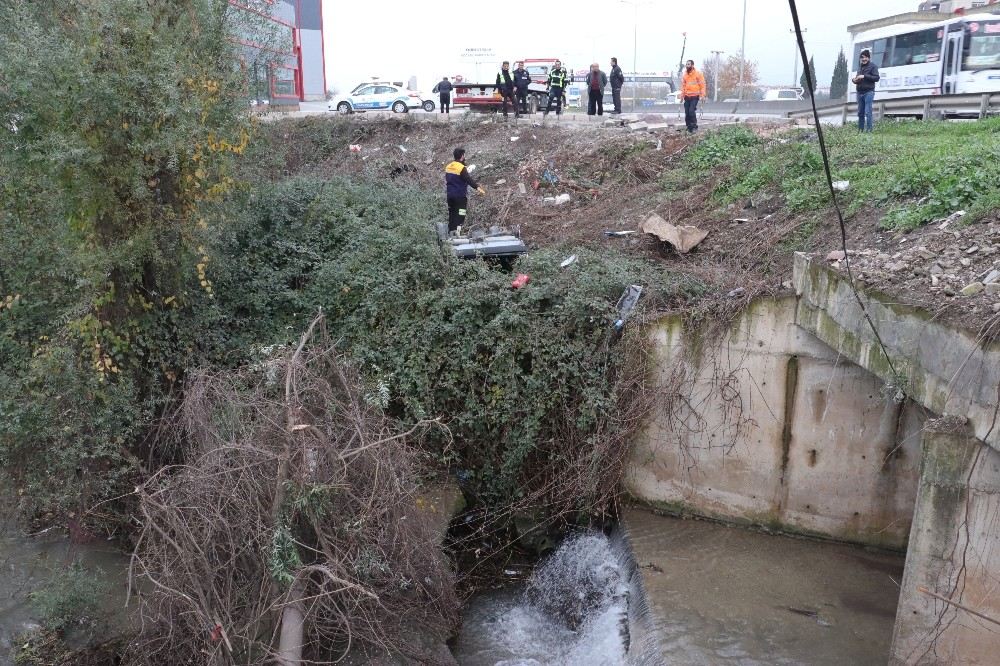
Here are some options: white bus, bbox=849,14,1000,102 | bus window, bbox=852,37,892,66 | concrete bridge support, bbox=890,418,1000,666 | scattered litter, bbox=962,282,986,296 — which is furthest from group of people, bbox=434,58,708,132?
concrete bridge support, bbox=890,418,1000,666

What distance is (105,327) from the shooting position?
8367mm

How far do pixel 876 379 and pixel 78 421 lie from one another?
8.29 meters

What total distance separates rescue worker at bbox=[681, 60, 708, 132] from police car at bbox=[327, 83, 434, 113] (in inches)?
546

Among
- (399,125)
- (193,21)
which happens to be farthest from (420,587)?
(399,125)

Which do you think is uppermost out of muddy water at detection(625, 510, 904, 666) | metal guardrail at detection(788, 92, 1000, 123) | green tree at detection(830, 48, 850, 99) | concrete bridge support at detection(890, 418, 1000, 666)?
green tree at detection(830, 48, 850, 99)

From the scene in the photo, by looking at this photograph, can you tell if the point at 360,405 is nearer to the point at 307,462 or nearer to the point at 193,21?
the point at 307,462

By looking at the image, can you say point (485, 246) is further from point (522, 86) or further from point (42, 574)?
point (522, 86)

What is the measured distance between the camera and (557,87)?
2161cm

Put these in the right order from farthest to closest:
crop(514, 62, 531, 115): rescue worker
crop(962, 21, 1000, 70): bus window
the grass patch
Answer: crop(514, 62, 531, 115): rescue worker, crop(962, 21, 1000, 70): bus window, the grass patch

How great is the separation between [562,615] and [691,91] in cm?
1159

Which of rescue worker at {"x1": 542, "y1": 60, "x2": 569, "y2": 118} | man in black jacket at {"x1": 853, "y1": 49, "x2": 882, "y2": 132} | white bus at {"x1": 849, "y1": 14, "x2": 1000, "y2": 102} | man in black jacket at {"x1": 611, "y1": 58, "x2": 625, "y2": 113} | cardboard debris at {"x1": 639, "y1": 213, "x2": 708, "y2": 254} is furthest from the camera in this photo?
rescue worker at {"x1": 542, "y1": 60, "x2": 569, "y2": 118}

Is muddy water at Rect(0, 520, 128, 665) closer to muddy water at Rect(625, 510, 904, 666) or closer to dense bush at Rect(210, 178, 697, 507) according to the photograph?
dense bush at Rect(210, 178, 697, 507)

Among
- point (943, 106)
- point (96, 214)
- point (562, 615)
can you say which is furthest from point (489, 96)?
point (562, 615)

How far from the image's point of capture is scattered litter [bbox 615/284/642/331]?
29.2 feet
